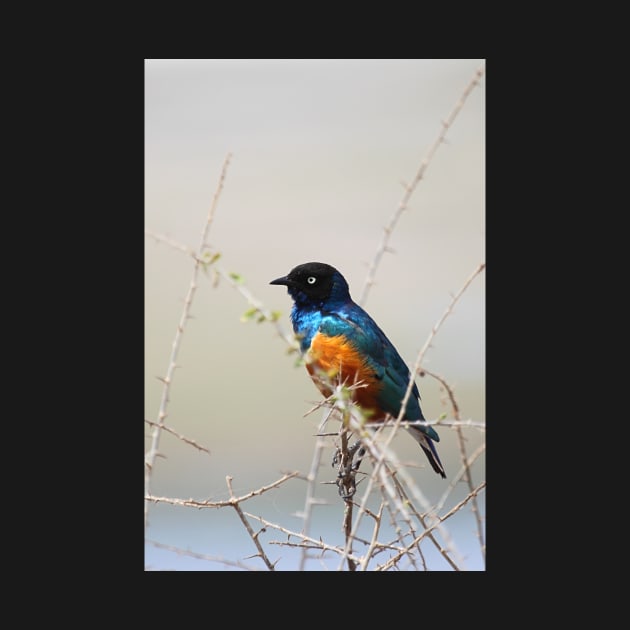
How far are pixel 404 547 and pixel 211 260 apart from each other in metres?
1.40

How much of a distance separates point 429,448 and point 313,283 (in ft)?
3.60

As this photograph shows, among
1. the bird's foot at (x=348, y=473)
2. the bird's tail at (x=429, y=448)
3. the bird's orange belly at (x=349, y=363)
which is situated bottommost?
the bird's foot at (x=348, y=473)

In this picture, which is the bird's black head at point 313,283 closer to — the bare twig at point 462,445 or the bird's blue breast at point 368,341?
the bird's blue breast at point 368,341

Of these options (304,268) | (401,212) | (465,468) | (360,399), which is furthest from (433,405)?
(465,468)

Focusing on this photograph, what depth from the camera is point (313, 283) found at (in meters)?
4.80

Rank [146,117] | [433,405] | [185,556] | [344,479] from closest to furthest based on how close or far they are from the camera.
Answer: [185,556] < [344,479] < [146,117] < [433,405]

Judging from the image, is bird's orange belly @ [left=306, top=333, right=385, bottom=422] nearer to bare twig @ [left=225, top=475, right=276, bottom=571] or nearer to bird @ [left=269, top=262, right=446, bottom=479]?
bird @ [left=269, top=262, right=446, bottom=479]

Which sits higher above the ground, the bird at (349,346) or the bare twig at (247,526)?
the bird at (349,346)

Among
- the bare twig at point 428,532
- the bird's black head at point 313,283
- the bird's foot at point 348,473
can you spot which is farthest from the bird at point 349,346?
the bare twig at point 428,532

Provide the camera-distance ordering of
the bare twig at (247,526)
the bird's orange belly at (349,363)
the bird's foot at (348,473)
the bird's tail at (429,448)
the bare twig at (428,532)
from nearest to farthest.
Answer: the bare twig at (428,532)
the bare twig at (247,526)
the bird's foot at (348,473)
the bird's orange belly at (349,363)
the bird's tail at (429,448)

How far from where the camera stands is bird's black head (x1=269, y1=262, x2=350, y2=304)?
478 cm

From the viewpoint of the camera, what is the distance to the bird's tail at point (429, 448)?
4.71 meters

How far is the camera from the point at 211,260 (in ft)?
10.8

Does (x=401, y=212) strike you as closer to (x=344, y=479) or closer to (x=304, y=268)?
(x=304, y=268)
